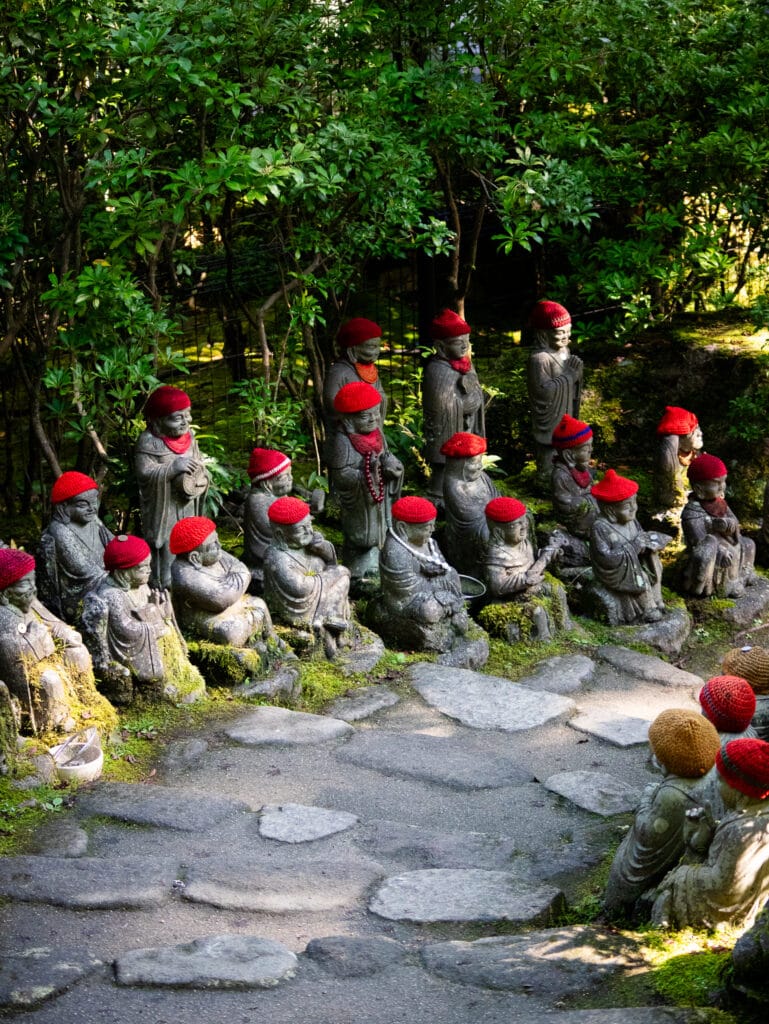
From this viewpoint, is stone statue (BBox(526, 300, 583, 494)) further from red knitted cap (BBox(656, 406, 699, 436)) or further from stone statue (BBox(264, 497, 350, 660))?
stone statue (BBox(264, 497, 350, 660))

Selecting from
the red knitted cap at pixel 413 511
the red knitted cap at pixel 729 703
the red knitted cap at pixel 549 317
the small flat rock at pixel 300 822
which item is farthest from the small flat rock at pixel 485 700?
the red knitted cap at pixel 549 317

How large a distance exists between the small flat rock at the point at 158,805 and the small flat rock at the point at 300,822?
0.20 m

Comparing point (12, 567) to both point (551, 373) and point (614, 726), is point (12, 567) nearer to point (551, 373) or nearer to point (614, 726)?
point (614, 726)

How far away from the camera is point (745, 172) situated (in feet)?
43.0

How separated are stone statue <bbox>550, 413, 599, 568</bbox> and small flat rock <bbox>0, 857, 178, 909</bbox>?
6017 millimetres

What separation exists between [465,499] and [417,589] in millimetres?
1276

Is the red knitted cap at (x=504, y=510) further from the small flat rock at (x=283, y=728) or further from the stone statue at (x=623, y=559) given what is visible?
the small flat rock at (x=283, y=728)

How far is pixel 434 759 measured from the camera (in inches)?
340

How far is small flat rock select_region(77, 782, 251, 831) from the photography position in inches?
294

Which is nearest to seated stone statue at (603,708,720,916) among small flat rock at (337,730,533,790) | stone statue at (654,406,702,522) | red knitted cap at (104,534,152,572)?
small flat rock at (337,730,533,790)

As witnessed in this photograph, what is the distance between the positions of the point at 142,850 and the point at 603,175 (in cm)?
Answer: 889

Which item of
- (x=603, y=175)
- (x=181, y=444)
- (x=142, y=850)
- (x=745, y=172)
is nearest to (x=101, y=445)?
(x=181, y=444)

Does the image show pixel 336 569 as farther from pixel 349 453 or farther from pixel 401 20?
pixel 401 20

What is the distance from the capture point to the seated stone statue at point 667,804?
237 inches
